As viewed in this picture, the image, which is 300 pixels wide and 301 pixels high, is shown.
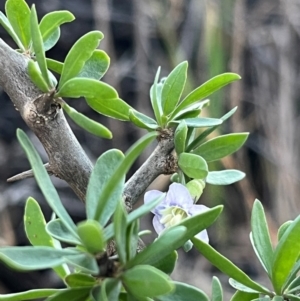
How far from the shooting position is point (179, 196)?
33 centimetres

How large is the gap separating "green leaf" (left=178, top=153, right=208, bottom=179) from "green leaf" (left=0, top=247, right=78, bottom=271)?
0.11 meters

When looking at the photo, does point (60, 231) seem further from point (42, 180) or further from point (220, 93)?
point (220, 93)

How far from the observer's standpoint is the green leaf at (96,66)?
1.13ft

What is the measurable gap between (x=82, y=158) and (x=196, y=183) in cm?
8

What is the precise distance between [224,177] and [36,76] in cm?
14

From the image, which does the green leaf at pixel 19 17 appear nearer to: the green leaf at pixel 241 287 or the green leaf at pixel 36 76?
the green leaf at pixel 36 76

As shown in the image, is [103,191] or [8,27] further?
[8,27]

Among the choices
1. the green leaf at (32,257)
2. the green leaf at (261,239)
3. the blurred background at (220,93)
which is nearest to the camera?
the green leaf at (32,257)

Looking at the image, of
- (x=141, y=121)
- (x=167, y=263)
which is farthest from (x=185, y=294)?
(x=141, y=121)

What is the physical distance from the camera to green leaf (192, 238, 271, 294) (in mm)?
273

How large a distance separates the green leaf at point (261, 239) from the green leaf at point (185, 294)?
0.07 m

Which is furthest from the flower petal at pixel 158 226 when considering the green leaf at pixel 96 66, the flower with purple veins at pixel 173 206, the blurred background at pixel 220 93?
the blurred background at pixel 220 93

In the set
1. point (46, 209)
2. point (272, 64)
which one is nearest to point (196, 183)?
point (46, 209)

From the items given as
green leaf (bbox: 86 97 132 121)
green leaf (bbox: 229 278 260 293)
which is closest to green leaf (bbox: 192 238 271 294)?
green leaf (bbox: 229 278 260 293)
